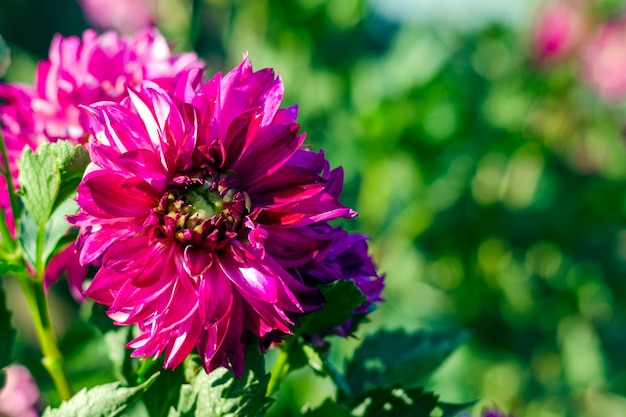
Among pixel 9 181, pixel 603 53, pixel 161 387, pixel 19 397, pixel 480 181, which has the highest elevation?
pixel 9 181

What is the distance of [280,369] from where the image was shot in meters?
0.68

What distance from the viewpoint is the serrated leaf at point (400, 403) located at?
0.65m

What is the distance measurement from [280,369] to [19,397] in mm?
626

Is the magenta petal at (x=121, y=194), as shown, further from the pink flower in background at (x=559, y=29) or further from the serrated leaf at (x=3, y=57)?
the pink flower in background at (x=559, y=29)

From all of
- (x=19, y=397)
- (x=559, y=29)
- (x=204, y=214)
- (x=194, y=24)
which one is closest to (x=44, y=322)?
(x=204, y=214)

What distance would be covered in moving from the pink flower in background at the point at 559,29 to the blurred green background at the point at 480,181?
0.14ft

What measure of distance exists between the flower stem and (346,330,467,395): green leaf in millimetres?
275

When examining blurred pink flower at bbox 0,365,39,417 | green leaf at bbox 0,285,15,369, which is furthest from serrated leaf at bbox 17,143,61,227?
blurred pink flower at bbox 0,365,39,417

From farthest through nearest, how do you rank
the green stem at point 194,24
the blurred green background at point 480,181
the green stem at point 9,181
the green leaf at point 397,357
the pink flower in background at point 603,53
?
the pink flower in background at point 603,53, the blurred green background at point 480,181, the green stem at point 194,24, the green leaf at point 397,357, the green stem at point 9,181

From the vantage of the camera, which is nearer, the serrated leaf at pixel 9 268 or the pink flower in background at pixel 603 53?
the serrated leaf at pixel 9 268

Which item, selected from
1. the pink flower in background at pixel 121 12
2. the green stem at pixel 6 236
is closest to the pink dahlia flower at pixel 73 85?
the green stem at pixel 6 236

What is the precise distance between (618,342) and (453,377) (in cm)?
77

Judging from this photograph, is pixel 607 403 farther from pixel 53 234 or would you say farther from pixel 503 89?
pixel 53 234

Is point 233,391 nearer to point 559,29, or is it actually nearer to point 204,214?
point 204,214
